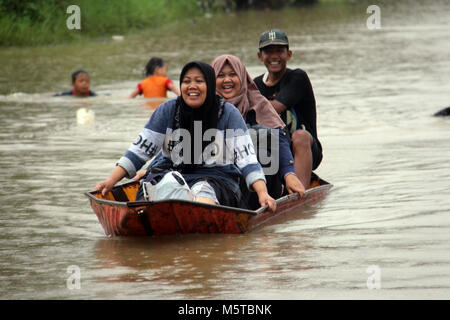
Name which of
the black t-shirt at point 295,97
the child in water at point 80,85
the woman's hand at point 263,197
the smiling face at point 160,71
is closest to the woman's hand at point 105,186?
the woman's hand at point 263,197

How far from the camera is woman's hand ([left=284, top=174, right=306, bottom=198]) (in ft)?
24.1

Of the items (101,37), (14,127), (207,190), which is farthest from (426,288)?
(101,37)

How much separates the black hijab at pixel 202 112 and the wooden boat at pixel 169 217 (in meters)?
0.49

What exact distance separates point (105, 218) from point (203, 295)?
5.60 ft

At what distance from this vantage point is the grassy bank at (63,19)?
27031 millimetres

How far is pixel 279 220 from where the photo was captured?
718 cm

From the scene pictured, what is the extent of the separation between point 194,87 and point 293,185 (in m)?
1.29

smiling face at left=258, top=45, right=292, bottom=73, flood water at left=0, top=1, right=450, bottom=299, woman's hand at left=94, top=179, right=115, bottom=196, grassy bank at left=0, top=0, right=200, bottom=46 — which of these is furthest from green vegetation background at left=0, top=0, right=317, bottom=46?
woman's hand at left=94, top=179, right=115, bottom=196

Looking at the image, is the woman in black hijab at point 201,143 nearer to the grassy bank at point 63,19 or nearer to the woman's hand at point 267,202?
the woman's hand at point 267,202

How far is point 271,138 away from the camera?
294 inches

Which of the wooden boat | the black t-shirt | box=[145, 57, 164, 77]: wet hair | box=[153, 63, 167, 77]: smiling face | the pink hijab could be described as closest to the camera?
the wooden boat

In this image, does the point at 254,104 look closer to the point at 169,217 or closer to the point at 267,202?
the point at 267,202

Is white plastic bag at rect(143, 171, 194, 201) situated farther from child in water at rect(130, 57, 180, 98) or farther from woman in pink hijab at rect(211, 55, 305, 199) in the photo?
child in water at rect(130, 57, 180, 98)

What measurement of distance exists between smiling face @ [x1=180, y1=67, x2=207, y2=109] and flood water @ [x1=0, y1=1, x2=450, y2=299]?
94cm
